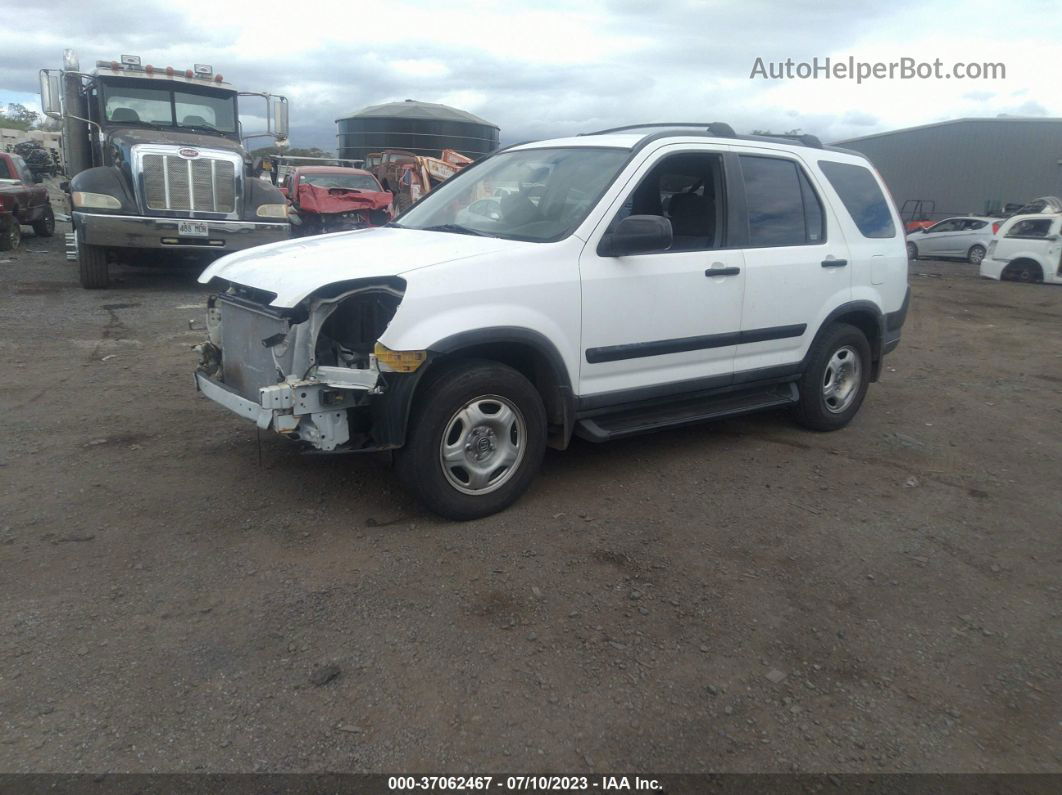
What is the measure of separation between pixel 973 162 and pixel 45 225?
33923 mm

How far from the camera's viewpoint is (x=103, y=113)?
39.3ft

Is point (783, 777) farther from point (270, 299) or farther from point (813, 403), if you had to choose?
point (813, 403)

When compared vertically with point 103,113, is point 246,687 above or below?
below

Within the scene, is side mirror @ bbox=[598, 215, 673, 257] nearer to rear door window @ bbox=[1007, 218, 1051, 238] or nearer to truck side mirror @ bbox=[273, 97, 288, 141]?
truck side mirror @ bbox=[273, 97, 288, 141]

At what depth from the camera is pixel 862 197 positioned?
5965 millimetres

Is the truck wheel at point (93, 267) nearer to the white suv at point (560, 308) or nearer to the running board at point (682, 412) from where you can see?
the white suv at point (560, 308)

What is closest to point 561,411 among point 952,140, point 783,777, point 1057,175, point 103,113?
point 783,777

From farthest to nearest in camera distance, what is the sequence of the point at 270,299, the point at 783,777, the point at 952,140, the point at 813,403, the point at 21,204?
the point at 952,140 < the point at 21,204 < the point at 813,403 < the point at 270,299 < the point at 783,777

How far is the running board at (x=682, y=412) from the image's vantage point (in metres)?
4.57

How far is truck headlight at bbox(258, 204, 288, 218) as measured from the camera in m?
11.6

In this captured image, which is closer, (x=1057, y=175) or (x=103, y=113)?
(x=103, y=113)

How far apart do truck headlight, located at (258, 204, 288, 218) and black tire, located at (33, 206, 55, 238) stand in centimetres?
841

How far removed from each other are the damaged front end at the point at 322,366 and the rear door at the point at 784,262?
2.34m

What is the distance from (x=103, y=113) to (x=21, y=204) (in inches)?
202
